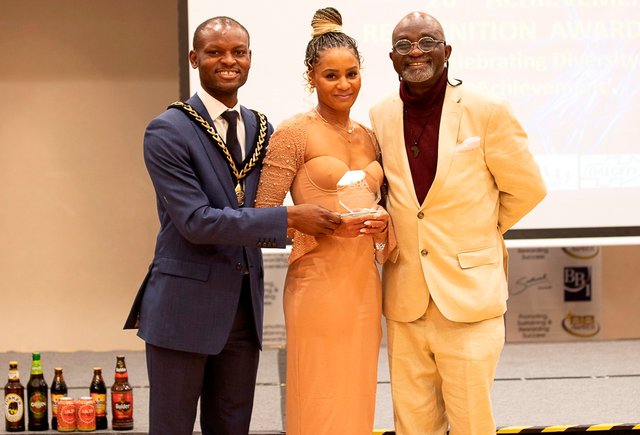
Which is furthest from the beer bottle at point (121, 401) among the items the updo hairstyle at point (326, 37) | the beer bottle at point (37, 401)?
the updo hairstyle at point (326, 37)

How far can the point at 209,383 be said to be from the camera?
9.75 ft

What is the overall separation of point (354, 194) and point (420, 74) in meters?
0.42

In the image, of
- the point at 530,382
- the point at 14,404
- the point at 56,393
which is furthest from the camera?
the point at 530,382

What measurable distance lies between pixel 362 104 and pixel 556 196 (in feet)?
3.70

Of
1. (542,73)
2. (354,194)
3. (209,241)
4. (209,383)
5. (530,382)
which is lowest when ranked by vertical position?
(530,382)

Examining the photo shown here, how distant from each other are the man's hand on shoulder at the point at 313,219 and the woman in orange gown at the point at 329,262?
6cm

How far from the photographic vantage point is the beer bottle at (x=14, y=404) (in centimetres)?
398

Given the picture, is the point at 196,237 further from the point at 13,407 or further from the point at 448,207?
the point at 13,407

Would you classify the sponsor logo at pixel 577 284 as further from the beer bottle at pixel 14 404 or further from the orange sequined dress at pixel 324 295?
the beer bottle at pixel 14 404

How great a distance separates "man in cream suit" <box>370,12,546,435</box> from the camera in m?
2.90

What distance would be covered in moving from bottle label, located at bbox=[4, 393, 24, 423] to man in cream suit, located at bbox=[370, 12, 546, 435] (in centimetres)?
181

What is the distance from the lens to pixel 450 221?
2.93 metres

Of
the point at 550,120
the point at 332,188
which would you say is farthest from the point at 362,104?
the point at 332,188

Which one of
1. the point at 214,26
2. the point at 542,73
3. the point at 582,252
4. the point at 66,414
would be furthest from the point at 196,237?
the point at 582,252
